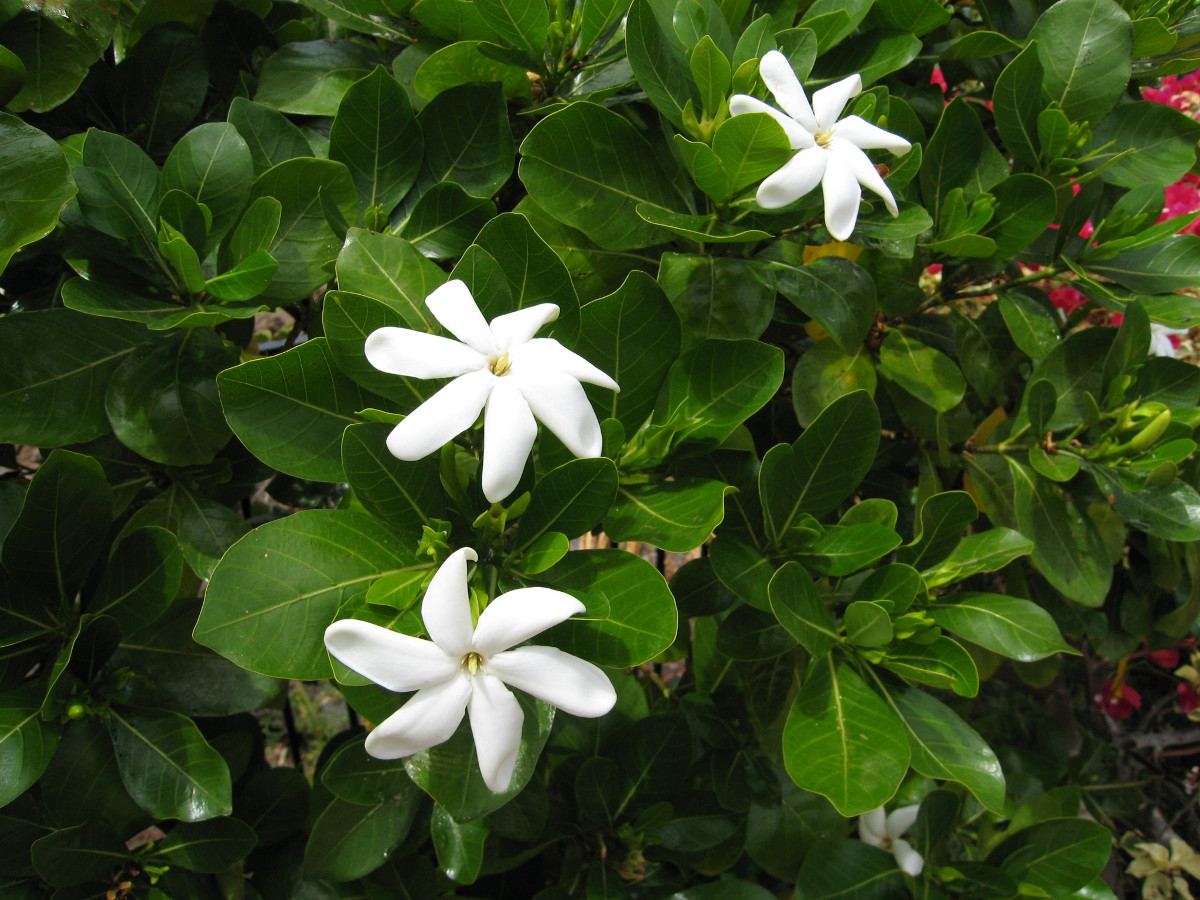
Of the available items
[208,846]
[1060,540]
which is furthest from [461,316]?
[1060,540]

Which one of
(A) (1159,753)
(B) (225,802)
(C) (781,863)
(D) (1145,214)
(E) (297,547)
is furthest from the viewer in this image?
(A) (1159,753)

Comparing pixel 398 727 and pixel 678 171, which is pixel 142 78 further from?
pixel 398 727

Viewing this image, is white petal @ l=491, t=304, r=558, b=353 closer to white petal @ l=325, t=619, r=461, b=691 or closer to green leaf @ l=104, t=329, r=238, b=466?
white petal @ l=325, t=619, r=461, b=691

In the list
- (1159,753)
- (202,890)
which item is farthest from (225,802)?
(1159,753)

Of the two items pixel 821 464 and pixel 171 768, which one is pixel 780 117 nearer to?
pixel 821 464

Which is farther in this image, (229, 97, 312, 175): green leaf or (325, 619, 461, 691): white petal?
(229, 97, 312, 175): green leaf

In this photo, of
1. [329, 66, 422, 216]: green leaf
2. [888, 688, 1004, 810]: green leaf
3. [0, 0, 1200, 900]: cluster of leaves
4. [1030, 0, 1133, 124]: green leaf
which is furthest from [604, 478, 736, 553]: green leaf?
[1030, 0, 1133, 124]: green leaf
